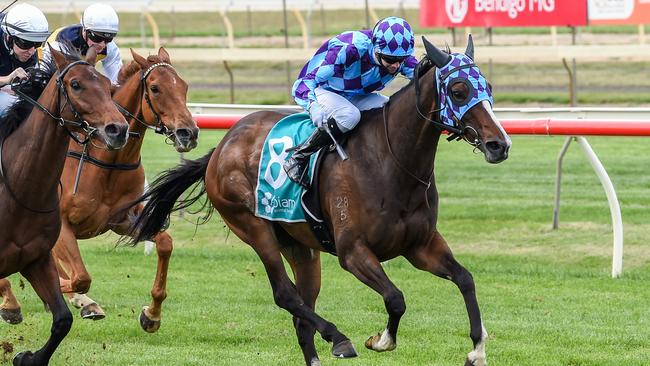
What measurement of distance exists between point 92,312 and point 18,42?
1.66 meters

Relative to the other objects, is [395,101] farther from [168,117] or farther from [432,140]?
[168,117]

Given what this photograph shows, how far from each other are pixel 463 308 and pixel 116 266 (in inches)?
121

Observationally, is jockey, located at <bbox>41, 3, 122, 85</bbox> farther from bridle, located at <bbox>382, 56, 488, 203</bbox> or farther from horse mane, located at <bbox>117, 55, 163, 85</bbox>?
bridle, located at <bbox>382, 56, 488, 203</bbox>

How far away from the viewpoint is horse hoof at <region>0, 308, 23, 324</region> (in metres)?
7.34

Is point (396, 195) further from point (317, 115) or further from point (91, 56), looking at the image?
point (91, 56)

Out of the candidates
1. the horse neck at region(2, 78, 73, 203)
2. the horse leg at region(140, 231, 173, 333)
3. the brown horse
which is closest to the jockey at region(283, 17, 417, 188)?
the brown horse

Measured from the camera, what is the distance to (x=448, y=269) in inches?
233

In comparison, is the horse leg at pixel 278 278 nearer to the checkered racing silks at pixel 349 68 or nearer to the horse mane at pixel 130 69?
the checkered racing silks at pixel 349 68

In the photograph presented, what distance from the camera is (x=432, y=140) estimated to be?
593cm

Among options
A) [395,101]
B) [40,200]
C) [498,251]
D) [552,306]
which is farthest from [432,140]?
[498,251]

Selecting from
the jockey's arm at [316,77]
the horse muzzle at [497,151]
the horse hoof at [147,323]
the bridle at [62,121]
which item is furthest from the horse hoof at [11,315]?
the horse muzzle at [497,151]

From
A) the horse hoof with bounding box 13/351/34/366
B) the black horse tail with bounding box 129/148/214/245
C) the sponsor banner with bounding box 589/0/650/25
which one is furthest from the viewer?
the sponsor banner with bounding box 589/0/650/25

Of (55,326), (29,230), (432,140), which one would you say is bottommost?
(55,326)

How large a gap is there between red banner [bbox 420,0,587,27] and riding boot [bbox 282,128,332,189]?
13066mm
